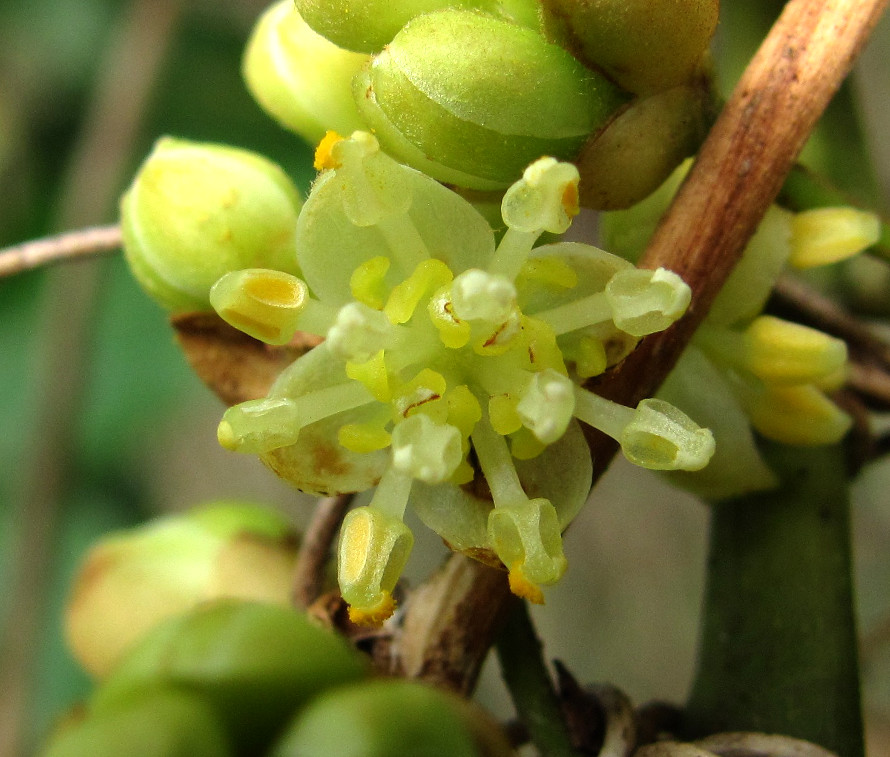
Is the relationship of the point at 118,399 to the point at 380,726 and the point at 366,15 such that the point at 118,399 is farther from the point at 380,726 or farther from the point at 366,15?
the point at 380,726

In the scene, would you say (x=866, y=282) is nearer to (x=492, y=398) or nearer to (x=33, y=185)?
(x=492, y=398)

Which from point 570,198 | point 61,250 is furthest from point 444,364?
point 61,250

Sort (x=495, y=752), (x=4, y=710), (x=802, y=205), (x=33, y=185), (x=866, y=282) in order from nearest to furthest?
(x=495, y=752)
(x=802, y=205)
(x=866, y=282)
(x=4, y=710)
(x=33, y=185)

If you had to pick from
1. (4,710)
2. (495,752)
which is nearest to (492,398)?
(495,752)

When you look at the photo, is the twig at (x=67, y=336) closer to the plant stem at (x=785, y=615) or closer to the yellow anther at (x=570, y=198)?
the plant stem at (x=785, y=615)

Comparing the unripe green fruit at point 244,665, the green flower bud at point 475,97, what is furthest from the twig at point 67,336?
the green flower bud at point 475,97

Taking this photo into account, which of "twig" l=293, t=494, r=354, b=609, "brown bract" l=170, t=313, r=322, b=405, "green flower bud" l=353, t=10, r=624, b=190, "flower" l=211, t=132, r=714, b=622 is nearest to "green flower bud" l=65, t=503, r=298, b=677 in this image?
"twig" l=293, t=494, r=354, b=609
